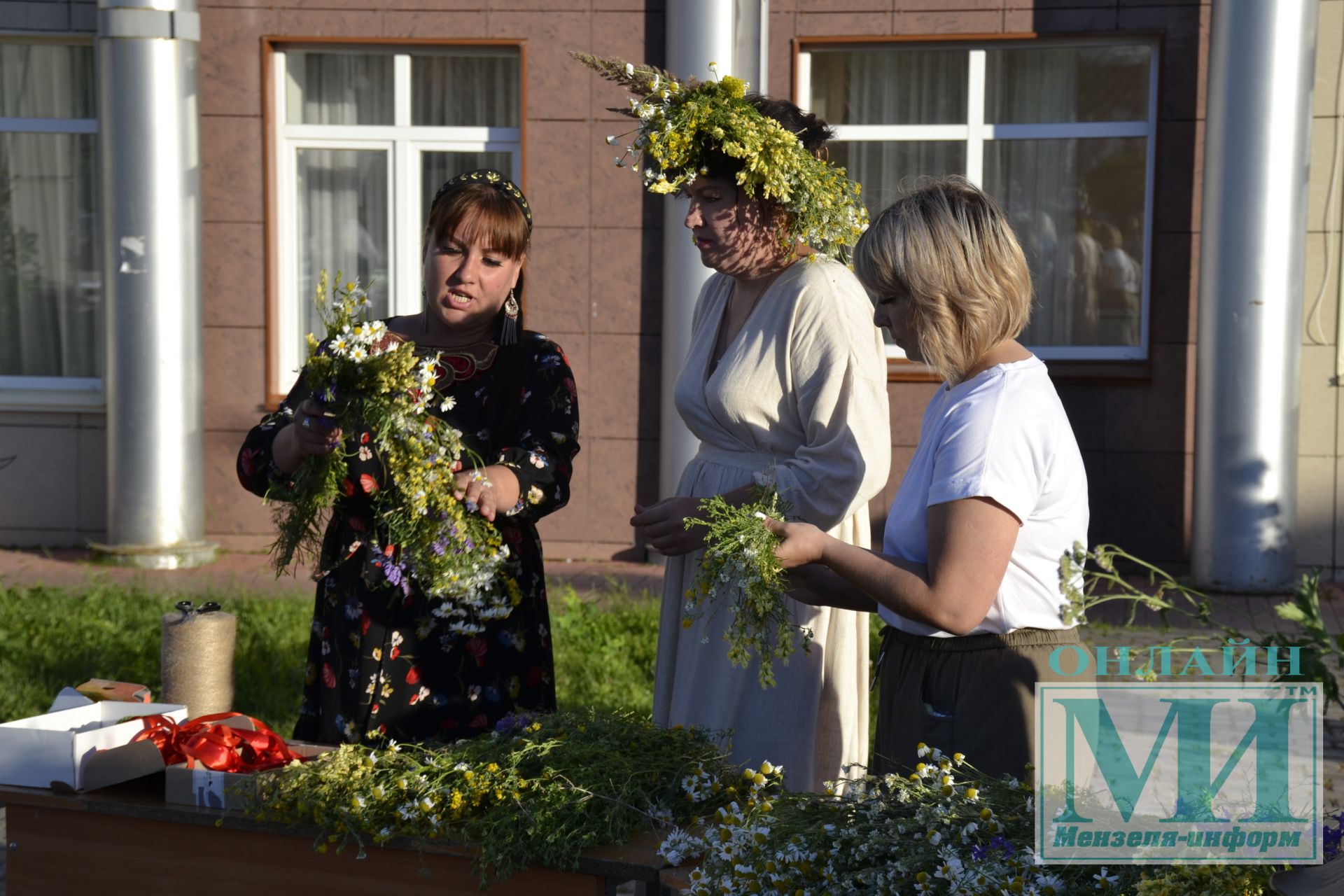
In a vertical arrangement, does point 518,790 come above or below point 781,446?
below

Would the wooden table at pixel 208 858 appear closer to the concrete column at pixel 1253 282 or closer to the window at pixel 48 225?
the concrete column at pixel 1253 282

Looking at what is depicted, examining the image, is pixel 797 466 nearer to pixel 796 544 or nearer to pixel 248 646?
pixel 796 544

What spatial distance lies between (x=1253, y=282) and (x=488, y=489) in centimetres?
562

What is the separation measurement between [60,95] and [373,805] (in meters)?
7.75

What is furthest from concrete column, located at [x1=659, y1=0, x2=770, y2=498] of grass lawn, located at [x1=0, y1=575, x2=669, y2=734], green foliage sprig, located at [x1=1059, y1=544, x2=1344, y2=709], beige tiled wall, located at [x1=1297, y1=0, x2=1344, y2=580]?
green foliage sprig, located at [x1=1059, y1=544, x2=1344, y2=709]

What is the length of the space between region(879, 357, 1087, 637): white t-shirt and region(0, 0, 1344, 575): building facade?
5.73 m

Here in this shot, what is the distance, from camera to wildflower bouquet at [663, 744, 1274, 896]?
173cm

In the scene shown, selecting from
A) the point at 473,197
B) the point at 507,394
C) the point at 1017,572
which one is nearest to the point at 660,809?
the point at 1017,572

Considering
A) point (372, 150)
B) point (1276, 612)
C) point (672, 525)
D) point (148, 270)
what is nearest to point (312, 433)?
point (672, 525)

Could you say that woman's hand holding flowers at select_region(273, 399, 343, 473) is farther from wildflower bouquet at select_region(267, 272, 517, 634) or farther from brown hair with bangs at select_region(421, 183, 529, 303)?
brown hair with bangs at select_region(421, 183, 529, 303)

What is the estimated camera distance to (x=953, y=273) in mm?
2146

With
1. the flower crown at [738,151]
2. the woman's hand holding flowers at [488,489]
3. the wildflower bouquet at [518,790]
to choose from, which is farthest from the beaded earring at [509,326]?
the wildflower bouquet at [518,790]

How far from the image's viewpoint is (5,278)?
8.93 meters

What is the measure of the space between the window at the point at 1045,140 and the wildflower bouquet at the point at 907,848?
20.4 feet
